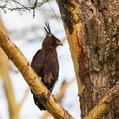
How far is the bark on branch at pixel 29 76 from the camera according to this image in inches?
67.0

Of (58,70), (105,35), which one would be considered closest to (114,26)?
(105,35)

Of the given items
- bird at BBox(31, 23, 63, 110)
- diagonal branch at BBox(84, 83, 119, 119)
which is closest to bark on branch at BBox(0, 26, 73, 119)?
diagonal branch at BBox(84, 83, 119, 119)

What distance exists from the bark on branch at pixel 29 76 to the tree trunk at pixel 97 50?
1.10ft

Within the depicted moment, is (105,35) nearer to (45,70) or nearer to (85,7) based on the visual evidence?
(85,7)

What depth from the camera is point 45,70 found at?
2752 millimetres

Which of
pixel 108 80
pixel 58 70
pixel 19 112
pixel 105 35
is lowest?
pixel 19 112

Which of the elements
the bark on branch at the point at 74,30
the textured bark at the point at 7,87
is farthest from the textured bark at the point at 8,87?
the bark on branch at the point at 74,30

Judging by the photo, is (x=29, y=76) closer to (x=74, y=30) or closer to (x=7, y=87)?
(x=74, y=30)

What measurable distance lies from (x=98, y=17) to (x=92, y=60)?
206mm

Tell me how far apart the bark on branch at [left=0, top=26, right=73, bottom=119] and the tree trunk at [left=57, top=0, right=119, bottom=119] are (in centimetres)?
33

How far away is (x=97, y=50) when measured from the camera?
2207 millimetres

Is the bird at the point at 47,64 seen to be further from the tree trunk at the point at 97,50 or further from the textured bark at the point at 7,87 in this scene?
the textured bark at the point at 7,87

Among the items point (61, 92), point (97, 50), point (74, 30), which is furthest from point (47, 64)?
point (61, 92)

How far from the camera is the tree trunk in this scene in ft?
7.06
